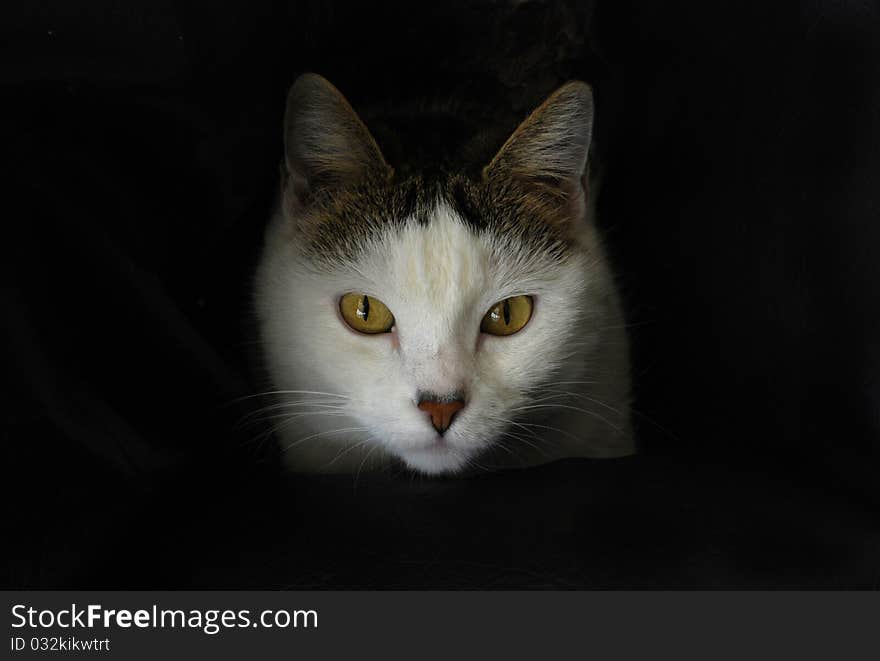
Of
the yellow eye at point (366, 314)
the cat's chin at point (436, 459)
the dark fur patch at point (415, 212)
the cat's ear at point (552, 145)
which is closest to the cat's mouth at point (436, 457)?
the cat's chin at point (436, 459)

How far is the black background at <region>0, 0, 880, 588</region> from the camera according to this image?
41.0 inches

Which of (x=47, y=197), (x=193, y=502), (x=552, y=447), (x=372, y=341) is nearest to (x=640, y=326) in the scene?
(x=552, y=447)

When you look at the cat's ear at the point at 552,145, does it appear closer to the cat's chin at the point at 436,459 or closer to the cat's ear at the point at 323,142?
the cat's ear at the point at 323,142

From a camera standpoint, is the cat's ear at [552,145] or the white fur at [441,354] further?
the cat's ear at [552,145]

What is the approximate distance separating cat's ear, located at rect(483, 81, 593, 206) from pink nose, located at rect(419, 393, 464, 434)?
41cm

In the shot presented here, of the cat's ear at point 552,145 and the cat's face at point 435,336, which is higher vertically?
the cat's ear at point 552,145

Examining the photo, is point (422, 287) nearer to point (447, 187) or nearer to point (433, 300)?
point (433, 300)

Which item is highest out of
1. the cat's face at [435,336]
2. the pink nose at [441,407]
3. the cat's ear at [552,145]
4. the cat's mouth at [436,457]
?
the cat's ear at [552,145]

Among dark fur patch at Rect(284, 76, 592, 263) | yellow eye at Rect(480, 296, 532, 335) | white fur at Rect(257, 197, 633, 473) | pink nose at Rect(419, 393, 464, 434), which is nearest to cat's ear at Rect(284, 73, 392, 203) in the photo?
dark fur patch at Rect(284, 76, 592, 263)

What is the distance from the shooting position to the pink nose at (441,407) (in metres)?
1.17

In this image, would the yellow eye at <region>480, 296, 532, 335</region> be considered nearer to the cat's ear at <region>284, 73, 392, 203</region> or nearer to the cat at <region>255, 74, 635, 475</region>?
the cat at <region>255, 74, 635, 475</region>

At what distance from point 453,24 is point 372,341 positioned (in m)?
0.68

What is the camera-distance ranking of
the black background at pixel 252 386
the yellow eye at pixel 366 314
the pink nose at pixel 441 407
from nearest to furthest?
the black background at pixel 252 386, the pink nose at pixel 441 407, the yellow eye at pixel 366 314
